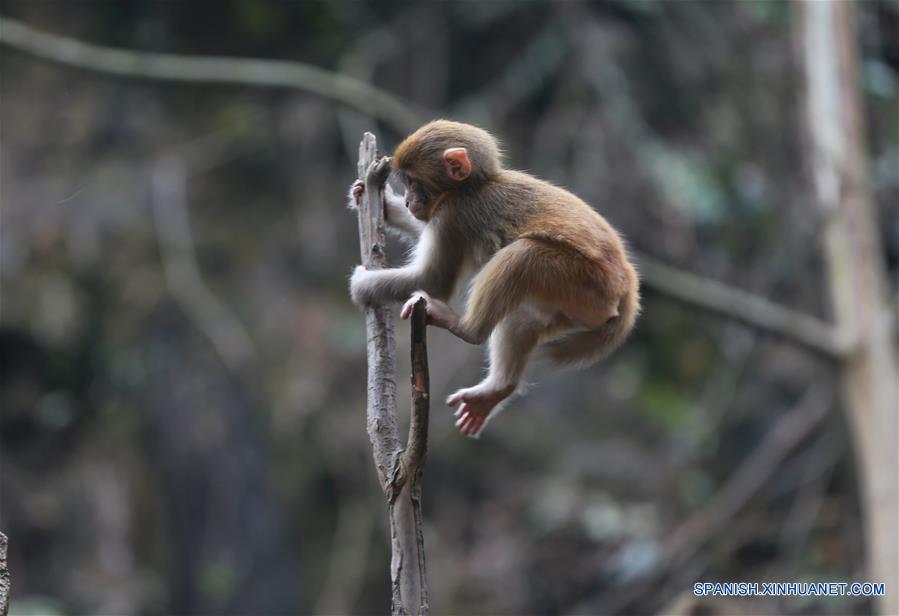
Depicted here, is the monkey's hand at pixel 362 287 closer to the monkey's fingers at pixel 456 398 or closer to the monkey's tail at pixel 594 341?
the monkey's fingers at pixel 456 398

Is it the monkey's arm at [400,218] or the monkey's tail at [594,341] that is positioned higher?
the monkey's arm at [400,218]

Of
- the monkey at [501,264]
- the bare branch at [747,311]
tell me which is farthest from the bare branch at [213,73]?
the monkey at [501,264]

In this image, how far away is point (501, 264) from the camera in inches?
178

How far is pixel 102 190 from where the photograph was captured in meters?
11.7

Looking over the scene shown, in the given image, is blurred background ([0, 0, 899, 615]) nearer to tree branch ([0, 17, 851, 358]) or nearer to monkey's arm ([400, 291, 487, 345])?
tree branch ([0, 17, 851, 358])

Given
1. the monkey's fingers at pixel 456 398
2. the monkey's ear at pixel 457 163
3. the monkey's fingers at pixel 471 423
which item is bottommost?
the monkey's fingers at pixel 471 423

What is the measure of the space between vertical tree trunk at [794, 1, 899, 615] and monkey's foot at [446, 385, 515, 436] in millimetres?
4376

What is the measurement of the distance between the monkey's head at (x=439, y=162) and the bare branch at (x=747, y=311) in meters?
3.62

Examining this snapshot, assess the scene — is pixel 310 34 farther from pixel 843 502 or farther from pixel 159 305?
pixel 843 502

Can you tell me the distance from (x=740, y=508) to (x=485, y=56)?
626cm

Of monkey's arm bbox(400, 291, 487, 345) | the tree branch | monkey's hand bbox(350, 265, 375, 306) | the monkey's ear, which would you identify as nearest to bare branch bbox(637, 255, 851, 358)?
the tree branch

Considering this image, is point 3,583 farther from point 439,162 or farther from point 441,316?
point 439,162

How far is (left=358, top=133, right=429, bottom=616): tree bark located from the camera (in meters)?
3.43

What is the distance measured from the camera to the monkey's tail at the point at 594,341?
4.89 m
